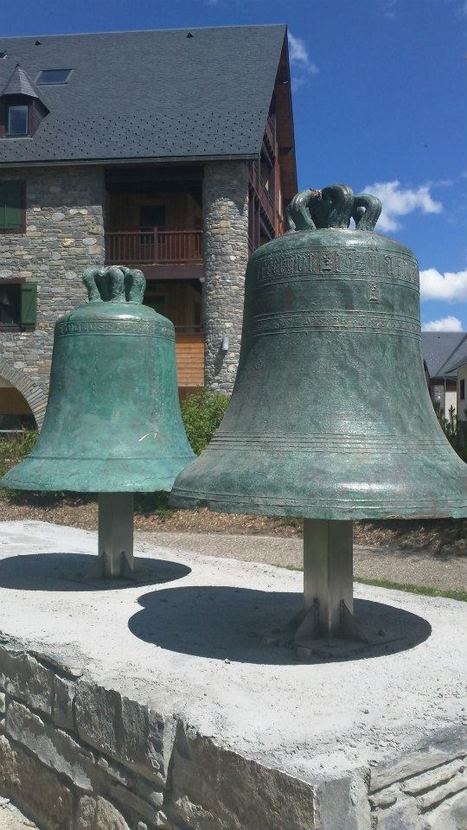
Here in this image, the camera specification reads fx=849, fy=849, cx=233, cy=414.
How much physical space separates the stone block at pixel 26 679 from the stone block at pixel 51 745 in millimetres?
64

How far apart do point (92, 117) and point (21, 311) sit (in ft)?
17.6

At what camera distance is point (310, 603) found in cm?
376

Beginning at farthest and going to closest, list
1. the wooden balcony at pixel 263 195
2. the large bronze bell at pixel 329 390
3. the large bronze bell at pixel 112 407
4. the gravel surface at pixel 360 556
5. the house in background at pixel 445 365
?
the house in background at pixel 445 365, the wooden balcony at pixel 263 195, the gravel surface at pixel 360 556, the large bronze bell at pixel 112 407, the large bronze bell at pixel 329 390

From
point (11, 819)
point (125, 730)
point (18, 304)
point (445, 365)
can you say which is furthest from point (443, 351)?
point (125, 730)

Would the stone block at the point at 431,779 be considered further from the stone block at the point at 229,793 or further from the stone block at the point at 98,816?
the stone block at the point at 98,816

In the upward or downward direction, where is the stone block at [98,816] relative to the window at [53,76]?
downward

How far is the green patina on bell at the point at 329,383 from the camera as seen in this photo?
296cm

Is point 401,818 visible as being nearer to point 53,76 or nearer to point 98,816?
point 98,816

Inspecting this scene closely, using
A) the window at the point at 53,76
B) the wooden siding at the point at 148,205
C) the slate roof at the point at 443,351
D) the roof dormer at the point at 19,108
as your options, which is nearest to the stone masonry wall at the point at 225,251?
the wooden siding at the point at 148,205

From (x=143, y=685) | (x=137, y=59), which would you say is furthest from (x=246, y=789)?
(x=137, y=59)

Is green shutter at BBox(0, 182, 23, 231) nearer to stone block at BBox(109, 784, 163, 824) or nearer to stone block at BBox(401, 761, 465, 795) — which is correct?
stone block at BBox(109, 784, 163, 824)

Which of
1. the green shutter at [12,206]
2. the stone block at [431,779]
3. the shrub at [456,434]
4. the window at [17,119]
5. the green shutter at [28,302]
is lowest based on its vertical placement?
the stone block at [431,779]

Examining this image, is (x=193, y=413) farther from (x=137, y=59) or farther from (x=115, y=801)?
(x=137, y=59)

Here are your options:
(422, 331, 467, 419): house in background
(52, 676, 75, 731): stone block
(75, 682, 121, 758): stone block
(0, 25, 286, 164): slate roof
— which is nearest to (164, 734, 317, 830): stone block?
(75, 682, 121, 758): stone block
